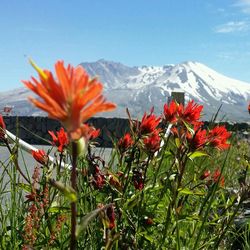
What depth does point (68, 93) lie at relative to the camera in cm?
60

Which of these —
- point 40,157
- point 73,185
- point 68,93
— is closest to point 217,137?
point 40,157

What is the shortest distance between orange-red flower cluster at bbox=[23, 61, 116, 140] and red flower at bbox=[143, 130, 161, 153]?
1081mm

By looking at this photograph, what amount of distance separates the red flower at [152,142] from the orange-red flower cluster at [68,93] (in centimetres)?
108

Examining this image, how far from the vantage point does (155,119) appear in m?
1.62

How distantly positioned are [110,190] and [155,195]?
61cm

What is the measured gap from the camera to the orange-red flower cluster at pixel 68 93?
1.95ft

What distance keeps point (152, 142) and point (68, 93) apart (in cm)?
113

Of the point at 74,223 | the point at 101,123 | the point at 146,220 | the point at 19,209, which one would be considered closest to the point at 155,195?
the point at 146,220

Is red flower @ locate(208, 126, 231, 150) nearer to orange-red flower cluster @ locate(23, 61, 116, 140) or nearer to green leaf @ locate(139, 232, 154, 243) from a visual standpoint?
green leaf @ locate(139, 232, 154, 243)

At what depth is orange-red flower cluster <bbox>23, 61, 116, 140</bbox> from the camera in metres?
0.59

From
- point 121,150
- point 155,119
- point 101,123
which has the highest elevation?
point 155,119

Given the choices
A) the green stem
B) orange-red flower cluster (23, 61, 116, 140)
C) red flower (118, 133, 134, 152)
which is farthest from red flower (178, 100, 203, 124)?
orange-red flower cluster (23, 61, 116, 140)

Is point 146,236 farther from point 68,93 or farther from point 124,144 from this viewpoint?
point 68,93

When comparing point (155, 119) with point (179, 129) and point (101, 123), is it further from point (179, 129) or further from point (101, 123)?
point (101, 123)
